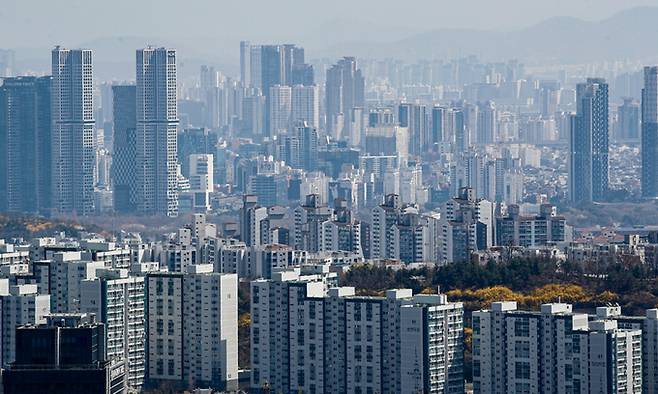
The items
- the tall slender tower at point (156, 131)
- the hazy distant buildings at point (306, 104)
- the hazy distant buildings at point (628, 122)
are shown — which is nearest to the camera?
the tall slender tower at point (156, 131)

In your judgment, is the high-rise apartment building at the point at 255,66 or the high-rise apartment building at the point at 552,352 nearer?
the high-rise apartment building at the point at 552,352

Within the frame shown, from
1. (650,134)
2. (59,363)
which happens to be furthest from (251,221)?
(650,134)

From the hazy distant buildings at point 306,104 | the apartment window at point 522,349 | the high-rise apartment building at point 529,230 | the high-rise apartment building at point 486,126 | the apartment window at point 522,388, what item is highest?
the hazy distant buildings at point 306,104

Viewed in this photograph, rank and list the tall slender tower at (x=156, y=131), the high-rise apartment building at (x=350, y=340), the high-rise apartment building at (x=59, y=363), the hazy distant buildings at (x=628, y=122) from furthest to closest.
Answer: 1. the hazy distant buildings at (x=628, y=122)
2. the tall slender tower at (x=156, y=131)
3. the high-rise apartment building at (x=350, y=340)
4. the high-rise apartment building at (x=59, y=363)

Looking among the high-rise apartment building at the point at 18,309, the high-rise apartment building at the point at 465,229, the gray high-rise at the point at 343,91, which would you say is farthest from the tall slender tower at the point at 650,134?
the high-rise apartment building at the point at 18,309

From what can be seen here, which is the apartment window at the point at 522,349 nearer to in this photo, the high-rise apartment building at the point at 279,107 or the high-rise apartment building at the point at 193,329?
the high-rise apartment building at the point at 193,329

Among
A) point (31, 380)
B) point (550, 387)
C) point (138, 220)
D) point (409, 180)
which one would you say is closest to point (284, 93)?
point (409, 180)

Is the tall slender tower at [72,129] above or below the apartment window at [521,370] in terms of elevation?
above
